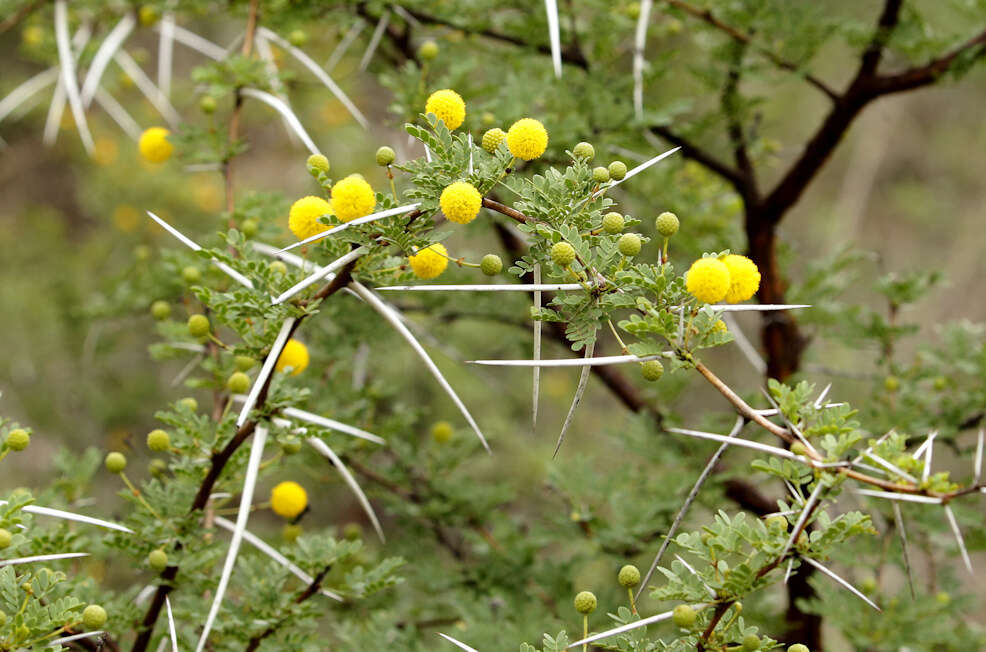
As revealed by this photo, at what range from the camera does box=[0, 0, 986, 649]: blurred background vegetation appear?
2285mm

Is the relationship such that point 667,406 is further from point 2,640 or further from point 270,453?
point 2,640

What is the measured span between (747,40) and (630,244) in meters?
1.43

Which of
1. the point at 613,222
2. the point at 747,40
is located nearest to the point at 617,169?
the point at 613,222

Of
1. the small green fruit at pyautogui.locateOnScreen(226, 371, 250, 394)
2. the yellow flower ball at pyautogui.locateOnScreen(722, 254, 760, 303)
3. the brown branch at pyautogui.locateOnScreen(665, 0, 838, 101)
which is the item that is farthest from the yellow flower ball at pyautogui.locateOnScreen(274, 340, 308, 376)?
the brown branch at pyautogui.locateOnScreen(665, 0, 838, 101)

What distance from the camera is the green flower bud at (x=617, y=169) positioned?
1.11 meters

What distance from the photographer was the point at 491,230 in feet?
9.49

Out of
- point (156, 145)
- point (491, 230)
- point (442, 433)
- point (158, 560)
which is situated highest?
point (156, 145)

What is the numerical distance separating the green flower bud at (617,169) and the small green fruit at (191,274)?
972 mm

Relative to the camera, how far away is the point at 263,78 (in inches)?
71.2

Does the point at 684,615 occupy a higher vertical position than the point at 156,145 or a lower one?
lower

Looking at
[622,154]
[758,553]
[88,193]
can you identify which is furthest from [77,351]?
[758,553]

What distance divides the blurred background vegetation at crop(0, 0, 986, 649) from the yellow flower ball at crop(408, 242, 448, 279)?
31.5 inches

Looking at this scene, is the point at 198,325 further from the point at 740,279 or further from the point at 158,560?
the point at 740,279

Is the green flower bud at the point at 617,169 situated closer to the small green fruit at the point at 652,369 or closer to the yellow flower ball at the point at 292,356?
the small green fruit at the point at 652,369
